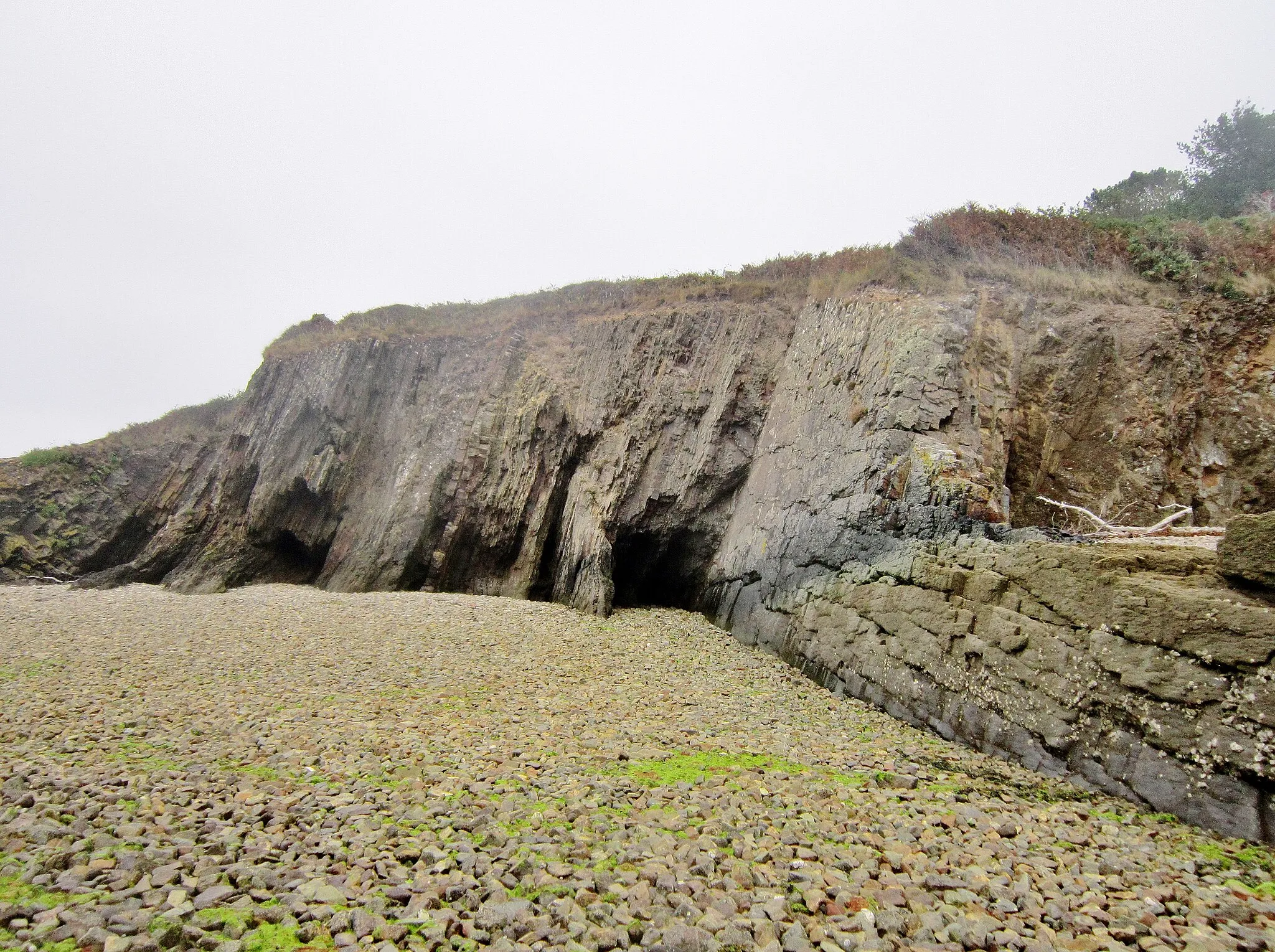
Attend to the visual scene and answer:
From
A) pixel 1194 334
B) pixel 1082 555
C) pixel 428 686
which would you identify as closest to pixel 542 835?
pixel 428 686

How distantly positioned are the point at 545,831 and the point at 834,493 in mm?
8645

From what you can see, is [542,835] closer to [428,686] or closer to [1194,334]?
[428,686]

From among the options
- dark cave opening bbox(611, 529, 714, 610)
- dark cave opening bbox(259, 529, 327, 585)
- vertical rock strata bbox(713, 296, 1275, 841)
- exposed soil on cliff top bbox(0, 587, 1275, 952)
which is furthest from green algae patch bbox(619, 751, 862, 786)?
dark cave opening bbox(259, 529, 327, 585)

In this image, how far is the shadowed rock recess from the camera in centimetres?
608

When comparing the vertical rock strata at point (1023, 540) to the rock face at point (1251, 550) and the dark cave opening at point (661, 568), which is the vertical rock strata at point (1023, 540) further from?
the dark cave opening at point (661, 568)

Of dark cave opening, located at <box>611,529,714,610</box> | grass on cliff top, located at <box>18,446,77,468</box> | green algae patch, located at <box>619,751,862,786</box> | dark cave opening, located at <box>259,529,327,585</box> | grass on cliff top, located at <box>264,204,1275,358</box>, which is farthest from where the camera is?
grass on cliff top, located at <box>18,446,77,468</box>

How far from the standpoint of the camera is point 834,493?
11.7 meters

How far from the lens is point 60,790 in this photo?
4910 mm

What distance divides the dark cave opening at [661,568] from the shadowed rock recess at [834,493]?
0.09 metres

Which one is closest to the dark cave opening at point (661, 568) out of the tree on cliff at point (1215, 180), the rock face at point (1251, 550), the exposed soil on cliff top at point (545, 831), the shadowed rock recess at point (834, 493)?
the shadowed rock recess at point (834, 493)

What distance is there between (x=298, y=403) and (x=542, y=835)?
21687 mm

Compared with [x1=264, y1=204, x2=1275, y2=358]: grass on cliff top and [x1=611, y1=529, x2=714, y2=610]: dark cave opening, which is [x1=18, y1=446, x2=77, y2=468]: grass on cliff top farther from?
[x1=611, y1=529, x2=714, y2=610]: dark cave opening

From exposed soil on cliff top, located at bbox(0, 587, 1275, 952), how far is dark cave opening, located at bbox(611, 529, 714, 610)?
7467mm

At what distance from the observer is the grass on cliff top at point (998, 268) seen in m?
14.6
